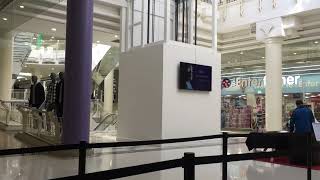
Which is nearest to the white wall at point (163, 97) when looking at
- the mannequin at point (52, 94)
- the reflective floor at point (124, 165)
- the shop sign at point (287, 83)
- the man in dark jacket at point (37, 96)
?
the reflective floor at point (124, 165)

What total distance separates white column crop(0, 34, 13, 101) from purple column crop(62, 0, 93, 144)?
5942mm

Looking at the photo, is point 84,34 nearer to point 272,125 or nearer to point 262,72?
point 272,125

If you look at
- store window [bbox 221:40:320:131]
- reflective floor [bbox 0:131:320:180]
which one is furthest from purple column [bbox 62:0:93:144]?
store window [bbox 221:40:320:131]

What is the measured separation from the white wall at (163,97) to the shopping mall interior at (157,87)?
0.03 metres

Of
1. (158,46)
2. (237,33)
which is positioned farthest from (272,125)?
(158,46)

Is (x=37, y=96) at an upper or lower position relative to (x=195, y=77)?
lower

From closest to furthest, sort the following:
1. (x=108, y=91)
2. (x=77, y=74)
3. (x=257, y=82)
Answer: (x=77, y=74) < (x=257, y=82) < (x=108, y=91)

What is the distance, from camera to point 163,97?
9.23m

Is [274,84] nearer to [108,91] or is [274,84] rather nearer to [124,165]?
[124,165]

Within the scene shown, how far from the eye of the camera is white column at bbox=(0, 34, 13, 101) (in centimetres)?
1210

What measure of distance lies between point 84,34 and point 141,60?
10.8 feet

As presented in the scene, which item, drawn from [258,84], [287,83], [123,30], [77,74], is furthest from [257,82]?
[77,74]

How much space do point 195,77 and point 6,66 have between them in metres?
7.03

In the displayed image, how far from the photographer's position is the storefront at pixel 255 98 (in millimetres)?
18391
